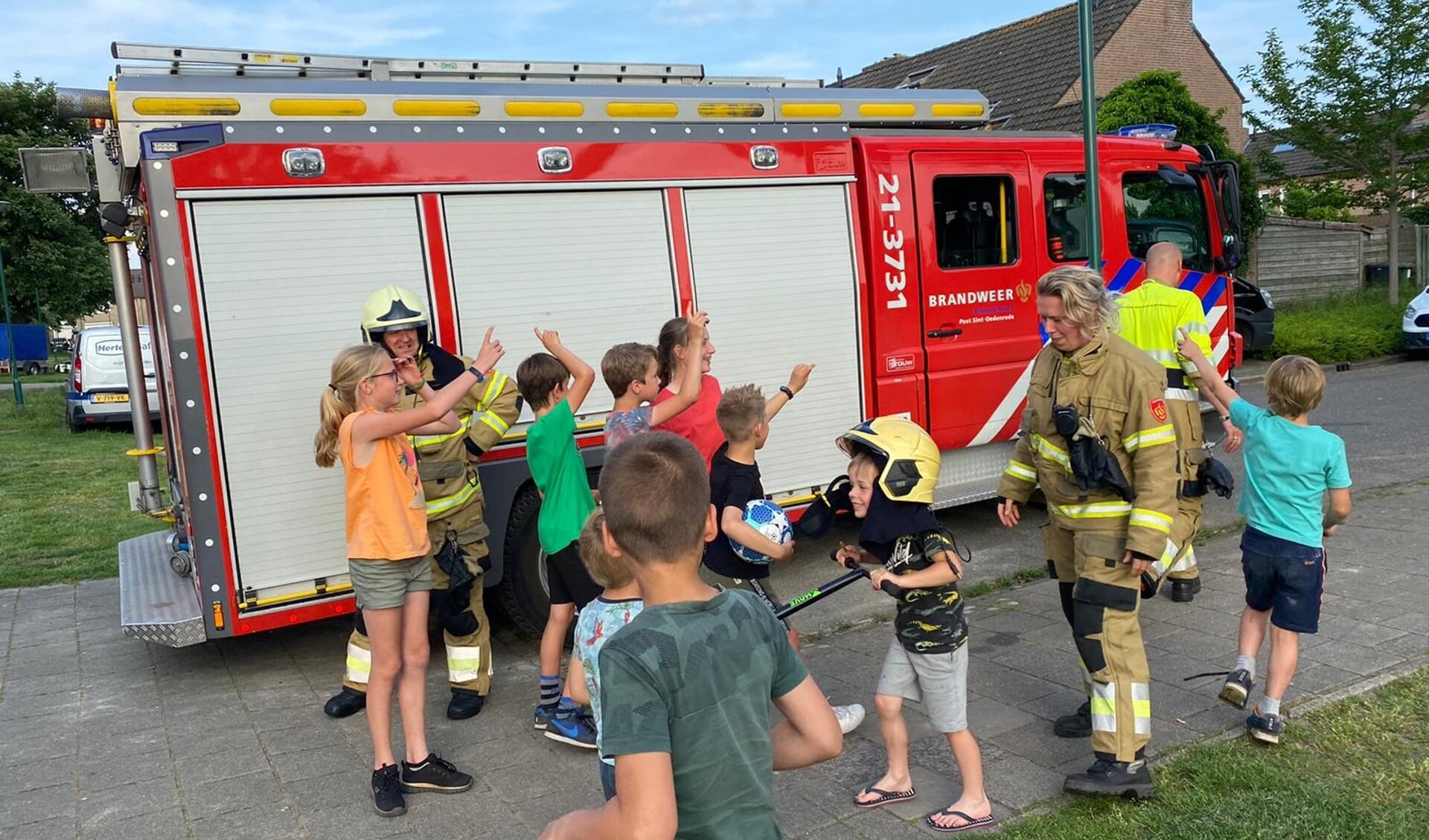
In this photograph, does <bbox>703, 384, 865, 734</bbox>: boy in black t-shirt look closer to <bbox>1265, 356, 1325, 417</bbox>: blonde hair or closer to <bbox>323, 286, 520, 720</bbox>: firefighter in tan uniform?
<bbox>323, 286, 520, 720</bbox>: firefighter in tan uniform

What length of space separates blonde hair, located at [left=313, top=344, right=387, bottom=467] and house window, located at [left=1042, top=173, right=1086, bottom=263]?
4915mm

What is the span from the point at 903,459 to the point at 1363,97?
1822 centimetres

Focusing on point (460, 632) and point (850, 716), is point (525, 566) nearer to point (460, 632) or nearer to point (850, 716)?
point (460, 632)

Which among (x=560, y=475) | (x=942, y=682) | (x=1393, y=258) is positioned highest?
(x=1393, y=258)

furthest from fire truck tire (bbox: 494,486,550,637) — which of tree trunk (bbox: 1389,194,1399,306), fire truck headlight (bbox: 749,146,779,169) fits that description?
tree trunk (bbox: 1389,194,1399,306)

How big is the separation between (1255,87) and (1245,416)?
17171mm

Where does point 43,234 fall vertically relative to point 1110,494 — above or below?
above

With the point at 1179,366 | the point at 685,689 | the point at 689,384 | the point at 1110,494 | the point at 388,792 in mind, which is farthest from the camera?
the point at 1179,366

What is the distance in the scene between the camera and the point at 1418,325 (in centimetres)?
1664

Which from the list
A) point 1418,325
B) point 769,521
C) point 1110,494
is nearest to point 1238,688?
point 1110,494

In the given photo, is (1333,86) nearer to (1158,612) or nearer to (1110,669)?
(1158,612)

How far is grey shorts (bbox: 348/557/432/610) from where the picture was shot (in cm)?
376

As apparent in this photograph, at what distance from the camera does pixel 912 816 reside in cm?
363

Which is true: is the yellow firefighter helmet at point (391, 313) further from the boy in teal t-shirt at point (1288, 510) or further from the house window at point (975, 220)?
the house window at point (975, 220)
